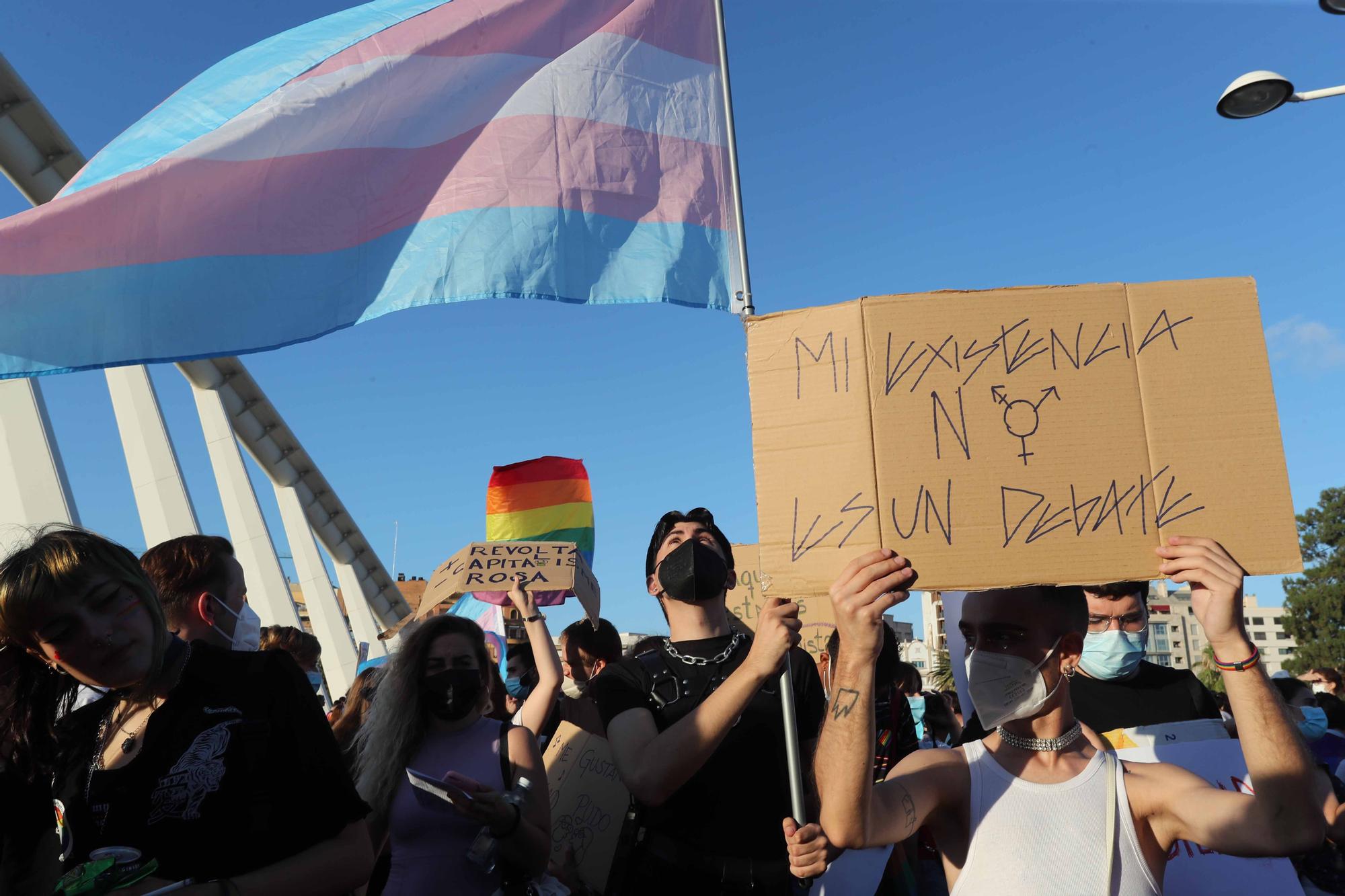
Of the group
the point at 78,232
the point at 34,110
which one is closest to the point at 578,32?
the point at 78,232

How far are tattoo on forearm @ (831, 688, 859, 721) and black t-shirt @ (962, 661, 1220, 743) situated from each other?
1.58m

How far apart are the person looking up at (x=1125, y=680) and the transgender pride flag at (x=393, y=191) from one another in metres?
2.01

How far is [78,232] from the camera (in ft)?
15.0

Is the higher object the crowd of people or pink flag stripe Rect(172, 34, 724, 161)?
pink flag stripe Rect(172, 34, 724, 161)

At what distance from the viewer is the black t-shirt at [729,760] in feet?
10.2

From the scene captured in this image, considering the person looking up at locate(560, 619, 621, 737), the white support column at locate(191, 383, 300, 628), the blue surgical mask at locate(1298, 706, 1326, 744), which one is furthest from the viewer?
the white support column at locate(191, 383, 300, 628)

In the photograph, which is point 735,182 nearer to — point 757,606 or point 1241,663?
point 1241,663

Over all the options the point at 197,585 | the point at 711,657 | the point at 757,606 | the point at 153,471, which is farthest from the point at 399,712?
Answer: the point at 153,471

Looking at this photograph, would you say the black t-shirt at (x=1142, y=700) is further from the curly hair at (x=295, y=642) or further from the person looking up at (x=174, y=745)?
the curly hair at (x=295, y=642)

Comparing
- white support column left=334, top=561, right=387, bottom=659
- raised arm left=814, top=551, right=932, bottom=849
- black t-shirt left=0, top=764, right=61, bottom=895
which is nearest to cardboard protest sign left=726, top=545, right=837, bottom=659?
raised arm left=814, top=551, right=932, bottom=849

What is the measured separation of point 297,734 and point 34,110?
52.6 feet

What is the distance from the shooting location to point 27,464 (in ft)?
36.6

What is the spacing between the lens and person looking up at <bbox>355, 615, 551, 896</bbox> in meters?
3.51

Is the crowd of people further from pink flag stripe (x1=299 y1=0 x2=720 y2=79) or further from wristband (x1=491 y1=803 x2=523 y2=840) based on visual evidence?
Result: pink flag stripe (x1=299 y1=0 x2=720 y2=79)
